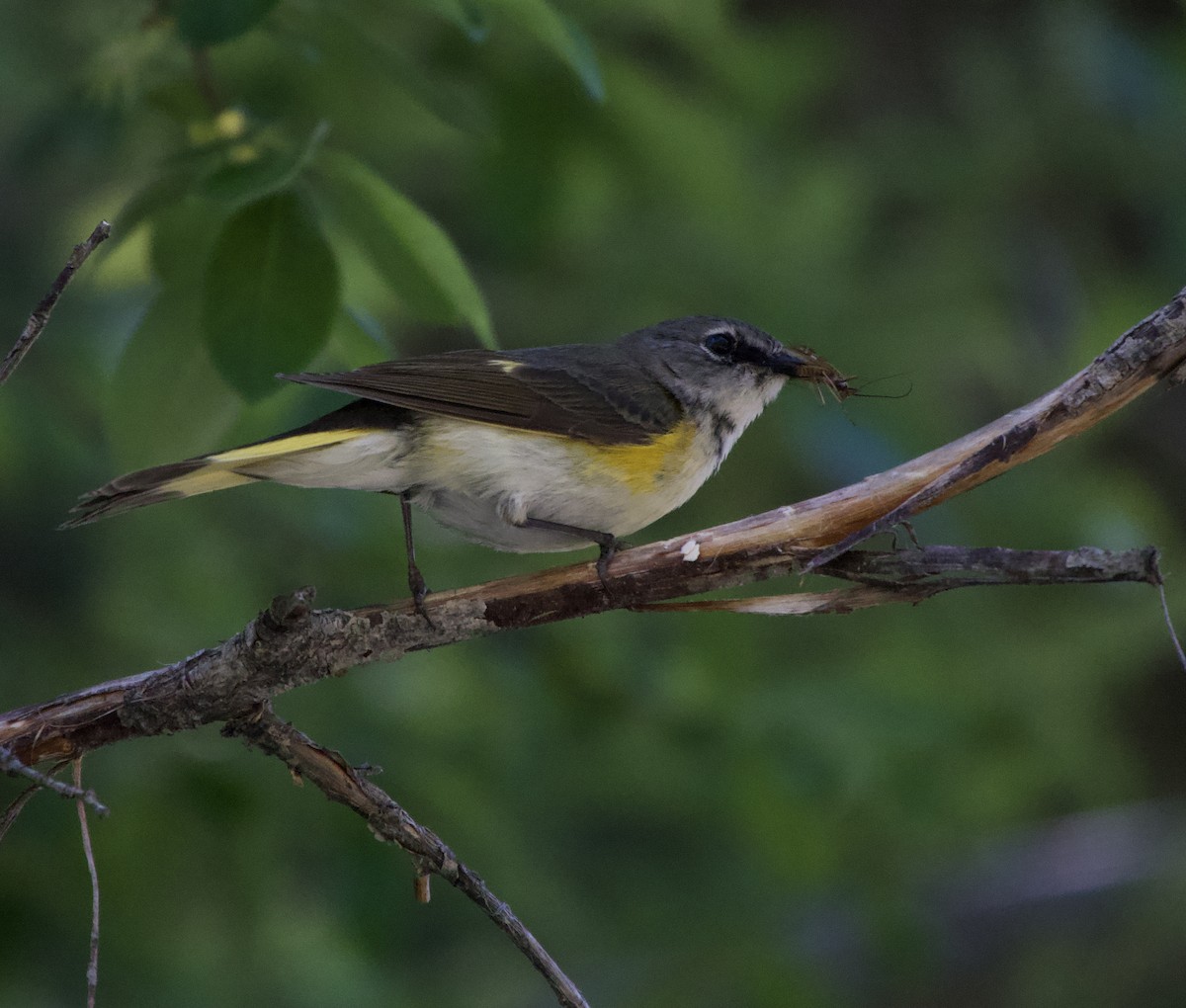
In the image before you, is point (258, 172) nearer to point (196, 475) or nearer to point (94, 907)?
point (196, 475)

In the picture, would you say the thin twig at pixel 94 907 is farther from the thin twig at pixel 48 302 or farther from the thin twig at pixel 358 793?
the thin twig at pixel 48 302

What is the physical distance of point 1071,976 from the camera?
289 inches

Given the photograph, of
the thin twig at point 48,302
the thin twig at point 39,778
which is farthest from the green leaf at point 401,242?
the thin twig at point 39,778

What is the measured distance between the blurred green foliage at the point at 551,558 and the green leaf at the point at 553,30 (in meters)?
0.01

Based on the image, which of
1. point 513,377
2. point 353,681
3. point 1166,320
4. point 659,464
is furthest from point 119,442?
point 1166,320

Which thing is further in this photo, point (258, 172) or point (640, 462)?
point (640, 462)

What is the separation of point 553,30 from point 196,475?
131 centimetres

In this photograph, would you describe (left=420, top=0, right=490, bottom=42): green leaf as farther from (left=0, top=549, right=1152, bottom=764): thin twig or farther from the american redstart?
(left=0, top=549, right=1152, bottom=764): thin twig

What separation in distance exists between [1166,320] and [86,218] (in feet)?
15.2

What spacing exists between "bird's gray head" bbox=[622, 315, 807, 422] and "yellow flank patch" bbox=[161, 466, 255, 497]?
58.8 inches

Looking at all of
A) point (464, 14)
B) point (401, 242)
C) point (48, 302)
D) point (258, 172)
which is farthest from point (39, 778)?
point (464, 14)

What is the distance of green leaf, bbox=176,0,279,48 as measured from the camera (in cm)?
300

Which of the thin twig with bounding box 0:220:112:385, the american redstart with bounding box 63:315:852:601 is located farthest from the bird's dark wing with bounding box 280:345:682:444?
the thin twig with bounding box 0:220:112:385

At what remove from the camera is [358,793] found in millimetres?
2848
